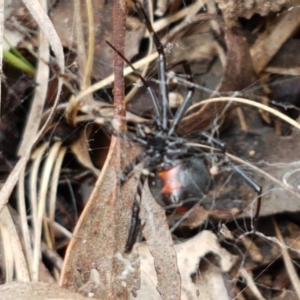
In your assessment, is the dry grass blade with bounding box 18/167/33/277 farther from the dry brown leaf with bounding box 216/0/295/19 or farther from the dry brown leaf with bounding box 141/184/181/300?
the dry brown leaf with bounding box 216/0/295/19

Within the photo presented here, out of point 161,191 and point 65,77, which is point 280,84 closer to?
point 161,191

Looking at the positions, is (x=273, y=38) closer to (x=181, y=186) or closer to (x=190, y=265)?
(x=181, y=186)

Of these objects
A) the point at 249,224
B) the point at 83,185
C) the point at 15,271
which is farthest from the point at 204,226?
the point at 15,271

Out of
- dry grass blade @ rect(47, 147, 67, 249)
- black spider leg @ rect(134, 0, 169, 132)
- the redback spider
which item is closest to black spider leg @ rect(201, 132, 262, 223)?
the redback spider

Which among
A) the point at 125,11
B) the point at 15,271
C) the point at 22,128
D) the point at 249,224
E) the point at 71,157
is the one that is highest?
the point at 125,11

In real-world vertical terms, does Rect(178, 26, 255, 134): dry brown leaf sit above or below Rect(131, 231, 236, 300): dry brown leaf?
above

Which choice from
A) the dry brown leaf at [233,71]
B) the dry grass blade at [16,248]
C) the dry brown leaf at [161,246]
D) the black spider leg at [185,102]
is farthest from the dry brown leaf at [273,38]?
the dry grass blade at [16,248]

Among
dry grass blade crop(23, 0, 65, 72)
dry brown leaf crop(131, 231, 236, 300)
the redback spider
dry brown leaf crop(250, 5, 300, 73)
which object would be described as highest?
dry grass blade crop(23, 0, 65, 72)

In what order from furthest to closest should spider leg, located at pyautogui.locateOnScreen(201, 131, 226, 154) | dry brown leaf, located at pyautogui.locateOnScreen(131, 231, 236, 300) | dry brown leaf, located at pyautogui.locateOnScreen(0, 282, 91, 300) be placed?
spider leg, located at pyautogui.locateOnScreen(201, 131, 226, 154) < dry brown leaf, located at pyautogui.locateOnScreen(131, 231, 236, 300) < dry brown leaf, located at pyautogui.locateOnScreen(0, 282, 91, 300)
